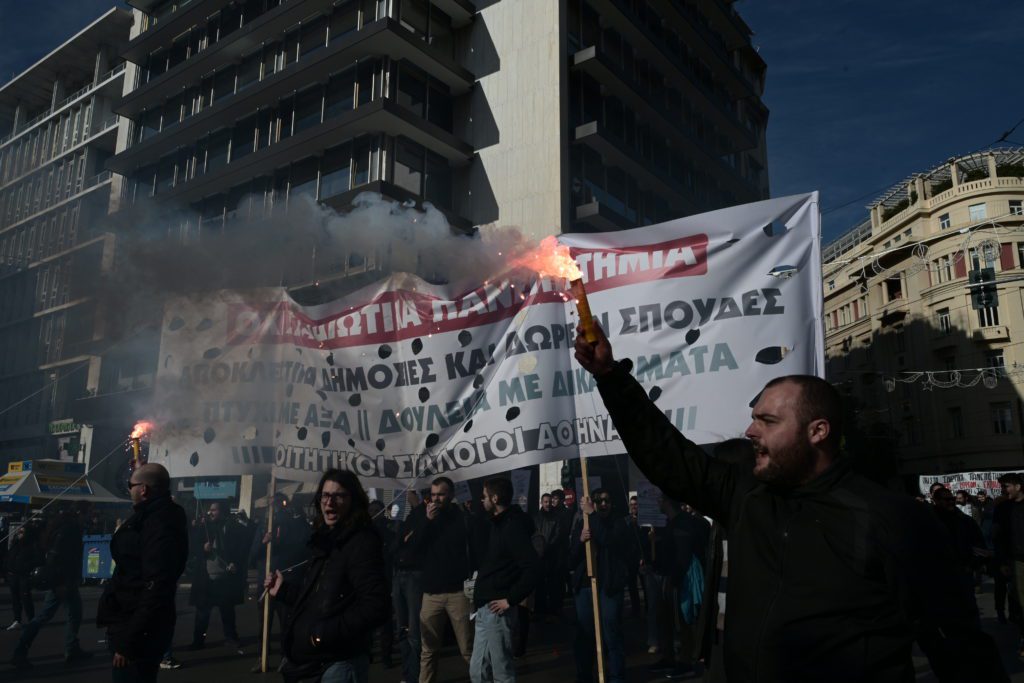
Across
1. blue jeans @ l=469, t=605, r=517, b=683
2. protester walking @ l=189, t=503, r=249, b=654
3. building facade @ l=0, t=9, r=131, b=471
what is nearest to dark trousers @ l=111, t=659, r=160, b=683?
blue jeans @ l=469, t=605, r=517, b=683

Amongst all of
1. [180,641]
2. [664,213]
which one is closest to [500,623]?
[180,641]

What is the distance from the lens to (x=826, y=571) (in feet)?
6.71

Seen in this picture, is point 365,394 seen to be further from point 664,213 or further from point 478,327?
point 664,213

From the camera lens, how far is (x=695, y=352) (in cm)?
582

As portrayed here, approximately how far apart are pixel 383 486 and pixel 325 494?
233 centimetres

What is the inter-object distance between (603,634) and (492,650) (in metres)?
2.26

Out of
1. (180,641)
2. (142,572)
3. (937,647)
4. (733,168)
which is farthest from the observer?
(733,168)

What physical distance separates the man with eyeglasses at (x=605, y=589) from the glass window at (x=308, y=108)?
22.5 m

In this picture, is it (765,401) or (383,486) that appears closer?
(765,401)

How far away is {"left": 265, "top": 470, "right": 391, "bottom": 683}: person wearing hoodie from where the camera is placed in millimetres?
3855

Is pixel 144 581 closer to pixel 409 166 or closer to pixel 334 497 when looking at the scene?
pixel 334 497

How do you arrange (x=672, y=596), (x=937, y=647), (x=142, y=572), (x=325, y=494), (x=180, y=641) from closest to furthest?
(x=937, y=647) → (x=325, y=494) → (x=142, y=572) → (x=672, y=596) → (x=180, y=641)

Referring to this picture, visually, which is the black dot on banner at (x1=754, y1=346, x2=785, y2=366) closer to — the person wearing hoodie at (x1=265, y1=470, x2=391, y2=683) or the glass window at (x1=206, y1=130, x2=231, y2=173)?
the person wearing hoodie at (x1=265, y1=470, x2=391, y2=683)

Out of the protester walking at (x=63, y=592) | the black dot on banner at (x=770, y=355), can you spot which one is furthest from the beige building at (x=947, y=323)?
the protester walking at (x=63, y=592)
